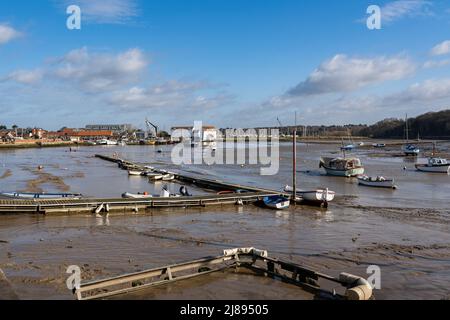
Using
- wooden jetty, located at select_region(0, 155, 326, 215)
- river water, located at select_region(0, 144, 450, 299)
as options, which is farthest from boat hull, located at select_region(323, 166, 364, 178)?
wooden jetty, located at select_region(0, 155, 326, 215)

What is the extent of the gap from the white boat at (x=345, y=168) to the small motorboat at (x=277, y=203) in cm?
2321

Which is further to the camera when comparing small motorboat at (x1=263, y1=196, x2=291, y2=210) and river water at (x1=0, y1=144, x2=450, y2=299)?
small motorboat at (x1=263, y1=196, x2=291, y2=210)

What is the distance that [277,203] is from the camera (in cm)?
2641

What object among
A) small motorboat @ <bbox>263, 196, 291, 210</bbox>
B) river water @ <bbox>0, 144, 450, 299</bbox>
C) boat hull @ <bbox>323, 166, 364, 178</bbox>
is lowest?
river water @ <bbox>0, 144, 450, 299</bbox>

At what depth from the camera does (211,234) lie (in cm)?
1936

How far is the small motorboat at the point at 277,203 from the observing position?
2636 centimetres

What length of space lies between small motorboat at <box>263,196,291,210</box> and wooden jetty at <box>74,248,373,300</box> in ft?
40.6

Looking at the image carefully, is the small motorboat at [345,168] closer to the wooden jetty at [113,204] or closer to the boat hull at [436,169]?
the boat hull at [436,169]

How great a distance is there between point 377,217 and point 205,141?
153 meters

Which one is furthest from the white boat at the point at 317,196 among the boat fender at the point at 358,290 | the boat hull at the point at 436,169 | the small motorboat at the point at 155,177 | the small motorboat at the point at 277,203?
the boat hull at the point at 436,169

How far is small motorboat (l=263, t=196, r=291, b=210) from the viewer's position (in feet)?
86.5

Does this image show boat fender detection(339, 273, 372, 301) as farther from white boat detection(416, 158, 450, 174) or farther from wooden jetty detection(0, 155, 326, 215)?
white boat detection(416, 158, 450, 174)

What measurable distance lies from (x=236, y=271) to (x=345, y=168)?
37972 millimetres

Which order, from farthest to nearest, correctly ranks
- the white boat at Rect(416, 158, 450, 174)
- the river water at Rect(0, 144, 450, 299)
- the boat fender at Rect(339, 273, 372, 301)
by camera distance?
1. the white boat at Rect(416, 158, 450, 174)
2. the river water at Rect(0, 144, 450, 299)
3. the boat fender at Rect(339, 273, 372, 301)
